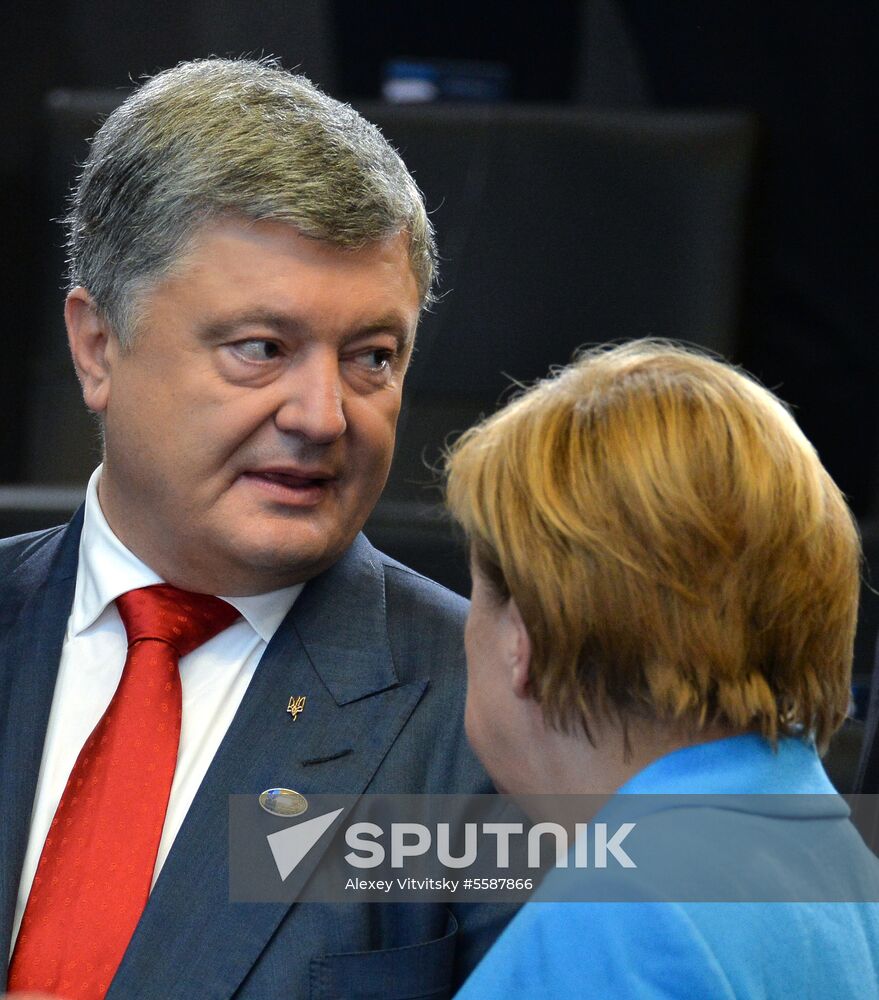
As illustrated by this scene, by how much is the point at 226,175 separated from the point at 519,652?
59 cm

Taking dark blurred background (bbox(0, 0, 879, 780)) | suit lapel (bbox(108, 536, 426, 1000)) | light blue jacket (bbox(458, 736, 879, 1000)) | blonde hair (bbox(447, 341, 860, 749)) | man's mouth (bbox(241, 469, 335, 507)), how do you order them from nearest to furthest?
1. light blue jacket (bbox(458, 736, 879, 1000))
2. blonde hair (bbox(447, 341, 860, 749))
3. suit lapel (bbox(108, 536, 426, 1000))
4. man's mouth (bbox(241, 469, 335, 507))
5. dark blurred background (bbox(0, 0, 879, 780))

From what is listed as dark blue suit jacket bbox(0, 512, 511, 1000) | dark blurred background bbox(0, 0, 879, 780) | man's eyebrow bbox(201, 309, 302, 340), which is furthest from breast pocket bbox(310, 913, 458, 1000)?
dark blurred background bbox(0, 0, 879, 780)

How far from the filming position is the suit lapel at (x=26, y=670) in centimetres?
151

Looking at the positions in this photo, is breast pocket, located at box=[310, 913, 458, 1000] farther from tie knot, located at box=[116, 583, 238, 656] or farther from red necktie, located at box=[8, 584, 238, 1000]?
tie knot, located at box=[116, 583, 238, 656]

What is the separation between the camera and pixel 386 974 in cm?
145

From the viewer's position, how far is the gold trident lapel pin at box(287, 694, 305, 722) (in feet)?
5.15

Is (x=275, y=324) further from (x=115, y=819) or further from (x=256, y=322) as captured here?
(x=115, y=819)

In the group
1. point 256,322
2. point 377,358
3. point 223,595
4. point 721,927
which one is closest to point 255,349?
point 256,322

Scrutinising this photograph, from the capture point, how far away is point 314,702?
5.19ft

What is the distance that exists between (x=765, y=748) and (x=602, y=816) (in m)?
0.13

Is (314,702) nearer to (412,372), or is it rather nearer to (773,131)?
(412,372)

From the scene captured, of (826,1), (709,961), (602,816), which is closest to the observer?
(709,961)

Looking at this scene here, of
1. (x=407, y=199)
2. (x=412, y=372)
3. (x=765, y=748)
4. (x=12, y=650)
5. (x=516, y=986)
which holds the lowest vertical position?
(x=412, y=372)

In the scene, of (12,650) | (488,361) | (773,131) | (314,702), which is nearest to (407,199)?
(314,702)
